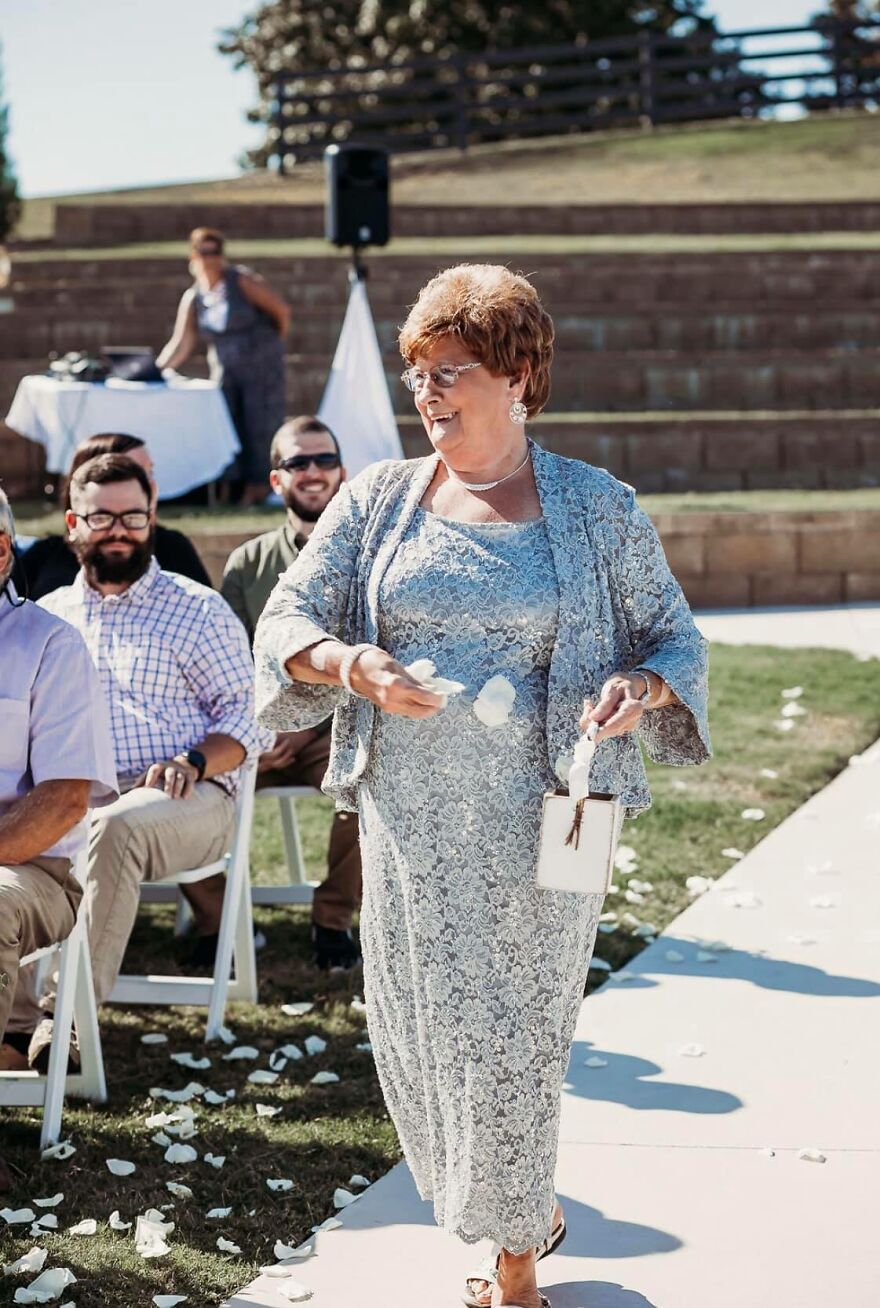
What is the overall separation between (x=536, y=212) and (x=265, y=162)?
1743cm

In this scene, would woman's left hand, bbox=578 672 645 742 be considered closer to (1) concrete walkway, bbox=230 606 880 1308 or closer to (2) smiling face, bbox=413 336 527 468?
(2) smiling face, bbox=413 336 527 468

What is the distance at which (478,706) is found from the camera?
310 centimetres

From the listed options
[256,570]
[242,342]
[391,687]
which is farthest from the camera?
[242,342]

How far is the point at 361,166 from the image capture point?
13281mm

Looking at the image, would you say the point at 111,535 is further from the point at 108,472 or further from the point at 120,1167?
the point at 120,1167

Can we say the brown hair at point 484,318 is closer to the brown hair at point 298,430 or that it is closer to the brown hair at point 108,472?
the brown hair at point 108,472

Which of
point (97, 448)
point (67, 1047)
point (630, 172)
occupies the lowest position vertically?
point (67, 1047)

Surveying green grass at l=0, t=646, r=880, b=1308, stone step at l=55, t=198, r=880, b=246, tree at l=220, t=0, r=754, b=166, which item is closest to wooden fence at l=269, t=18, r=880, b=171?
tree at l=220, t=0, r=754, b=166

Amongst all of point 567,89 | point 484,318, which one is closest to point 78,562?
point 484,318

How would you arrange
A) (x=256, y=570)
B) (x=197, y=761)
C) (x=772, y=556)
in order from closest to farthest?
(x=197, y=761)
(x=256, y=570)
(x=772, y=556)

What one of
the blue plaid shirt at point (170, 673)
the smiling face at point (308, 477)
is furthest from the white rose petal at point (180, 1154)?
the smiling face at point (308, 477)

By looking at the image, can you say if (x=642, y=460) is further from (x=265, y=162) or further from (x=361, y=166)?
(x=265, y=162)

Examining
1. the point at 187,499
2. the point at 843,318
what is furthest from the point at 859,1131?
the point at 843,318

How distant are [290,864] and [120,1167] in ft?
7.16
